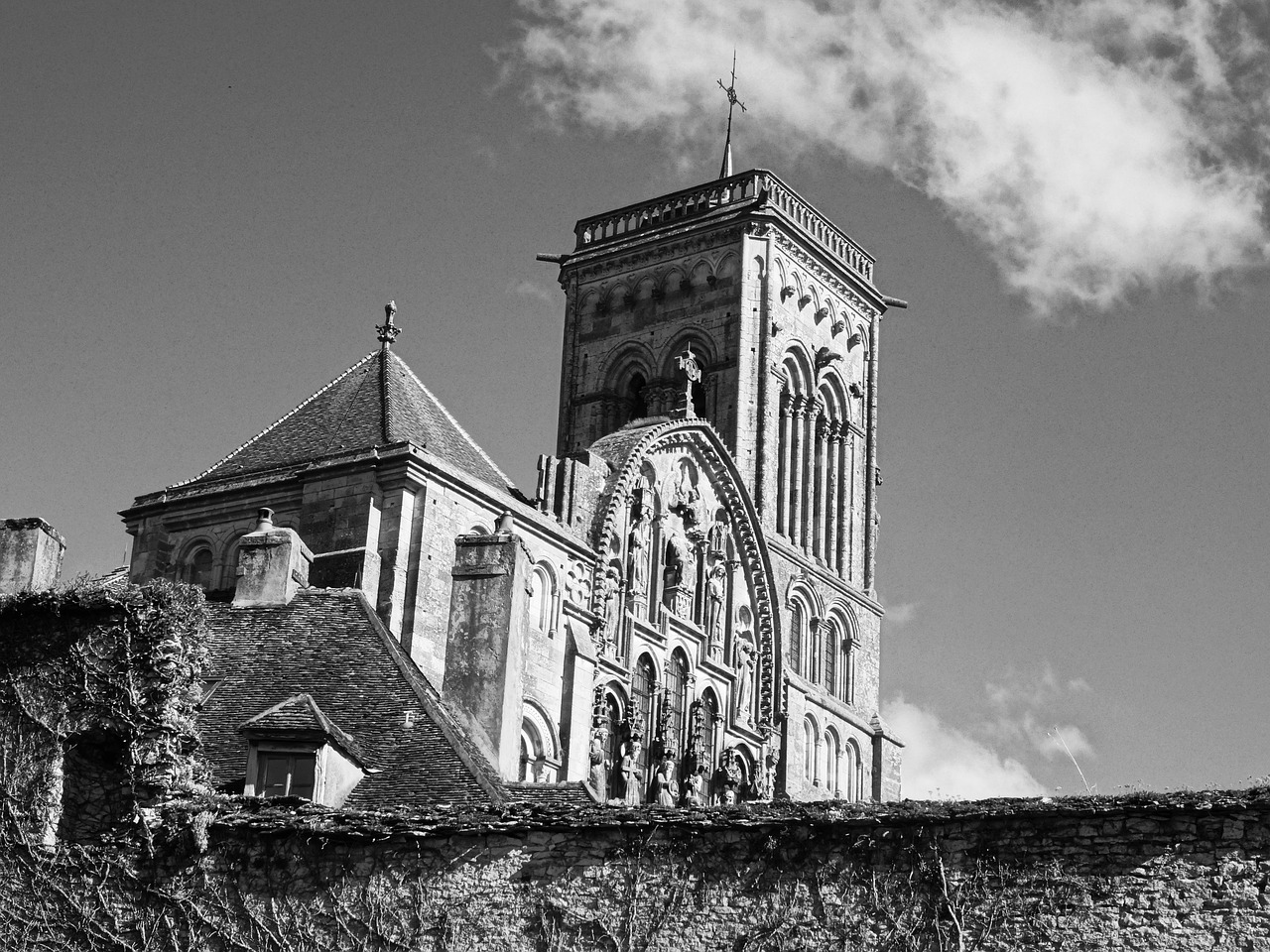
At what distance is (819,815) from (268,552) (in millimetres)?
10554

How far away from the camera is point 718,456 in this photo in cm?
4162

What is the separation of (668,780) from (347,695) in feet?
54.5

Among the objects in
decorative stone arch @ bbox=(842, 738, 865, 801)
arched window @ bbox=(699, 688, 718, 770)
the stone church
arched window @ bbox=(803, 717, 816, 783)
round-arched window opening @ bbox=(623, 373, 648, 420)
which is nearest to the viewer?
the stone church

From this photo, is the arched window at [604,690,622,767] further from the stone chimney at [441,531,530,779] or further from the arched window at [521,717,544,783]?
the stone chimney at [441,531,530,779]

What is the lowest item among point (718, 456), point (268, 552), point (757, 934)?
point (757, 934)

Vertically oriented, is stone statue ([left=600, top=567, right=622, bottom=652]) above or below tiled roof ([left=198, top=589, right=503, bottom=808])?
above

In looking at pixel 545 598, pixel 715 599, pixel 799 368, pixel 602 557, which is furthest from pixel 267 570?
pixel 799 368

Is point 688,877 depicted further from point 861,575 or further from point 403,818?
point 861,575

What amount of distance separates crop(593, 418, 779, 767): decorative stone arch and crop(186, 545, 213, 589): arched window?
31.3 ft

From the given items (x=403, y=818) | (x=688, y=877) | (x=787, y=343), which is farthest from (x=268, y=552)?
(x=787, y=343)

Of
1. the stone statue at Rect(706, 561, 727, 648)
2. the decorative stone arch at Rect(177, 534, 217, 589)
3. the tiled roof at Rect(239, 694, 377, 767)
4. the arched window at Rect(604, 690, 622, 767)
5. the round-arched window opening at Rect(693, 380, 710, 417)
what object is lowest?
the tiled roof at Rect(239, 694, 377, 767)

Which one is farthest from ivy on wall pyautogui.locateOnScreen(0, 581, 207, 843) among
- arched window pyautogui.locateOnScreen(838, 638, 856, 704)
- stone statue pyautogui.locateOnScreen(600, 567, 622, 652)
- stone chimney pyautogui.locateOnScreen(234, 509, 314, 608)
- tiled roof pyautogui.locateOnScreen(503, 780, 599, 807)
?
arched window pyautogui.locateOnScreen(838, 638, 856, 704)

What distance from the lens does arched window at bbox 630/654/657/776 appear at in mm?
37438

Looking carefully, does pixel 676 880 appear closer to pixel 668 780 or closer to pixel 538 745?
pixel 538 745
